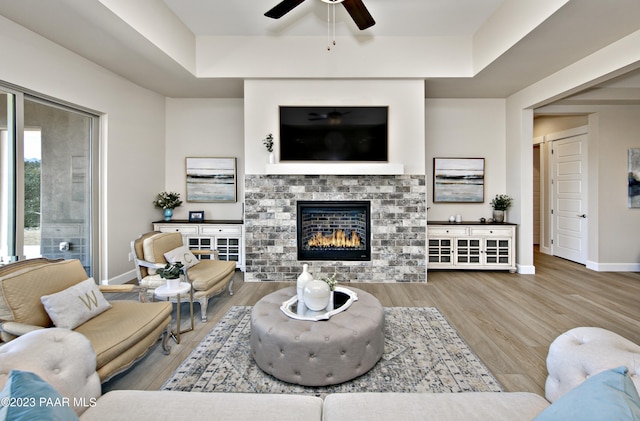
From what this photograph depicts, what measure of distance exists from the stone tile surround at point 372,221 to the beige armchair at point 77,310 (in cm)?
215

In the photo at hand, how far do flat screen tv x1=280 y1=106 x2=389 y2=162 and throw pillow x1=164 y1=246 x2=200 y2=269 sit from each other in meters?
2.14

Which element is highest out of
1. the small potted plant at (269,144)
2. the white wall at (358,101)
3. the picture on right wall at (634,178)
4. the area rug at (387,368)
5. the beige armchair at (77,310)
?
the white wall at (358,101)

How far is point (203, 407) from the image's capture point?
1.27 meters

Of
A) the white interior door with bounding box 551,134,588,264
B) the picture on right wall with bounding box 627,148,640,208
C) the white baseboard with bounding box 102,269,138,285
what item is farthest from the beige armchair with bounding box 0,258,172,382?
the picture on right wall with bounding box 627,148,640,208

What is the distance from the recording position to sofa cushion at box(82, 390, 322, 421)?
1219 mm

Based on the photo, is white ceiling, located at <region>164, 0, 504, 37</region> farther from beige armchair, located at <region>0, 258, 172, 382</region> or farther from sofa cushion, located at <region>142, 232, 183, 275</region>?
beige armchair, located at <region>0, 258, 172, 382</region>

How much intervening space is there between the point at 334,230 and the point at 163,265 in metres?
2.41

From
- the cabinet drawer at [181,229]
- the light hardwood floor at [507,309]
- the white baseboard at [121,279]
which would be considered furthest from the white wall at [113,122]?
the light hardwood floor at [507,309]

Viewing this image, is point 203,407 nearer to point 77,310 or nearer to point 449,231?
point 77,310

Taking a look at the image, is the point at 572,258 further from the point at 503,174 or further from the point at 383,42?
the point at 383,42

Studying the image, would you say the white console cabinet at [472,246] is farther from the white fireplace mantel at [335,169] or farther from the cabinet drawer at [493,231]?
the white fireplace mantel at [335,169]

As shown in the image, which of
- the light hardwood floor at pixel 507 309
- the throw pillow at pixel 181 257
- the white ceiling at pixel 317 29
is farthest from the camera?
the throw pillow at pixel 181 257

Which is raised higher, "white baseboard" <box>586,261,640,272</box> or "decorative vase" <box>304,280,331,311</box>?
"decorative vase" <box>304,280,331,311</box>

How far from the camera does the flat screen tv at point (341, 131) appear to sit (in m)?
4.45
